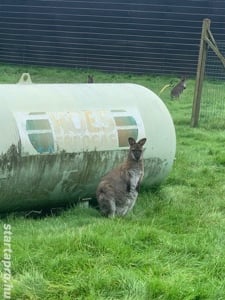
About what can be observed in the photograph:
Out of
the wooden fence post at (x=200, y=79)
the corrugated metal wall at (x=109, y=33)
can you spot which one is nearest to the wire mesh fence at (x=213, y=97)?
the wooden fence post at (x=200, y=79)

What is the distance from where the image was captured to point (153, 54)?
2000cm

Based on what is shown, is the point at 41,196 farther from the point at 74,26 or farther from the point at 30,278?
the point at 74,26

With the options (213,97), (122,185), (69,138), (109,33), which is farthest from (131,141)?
(109,33)

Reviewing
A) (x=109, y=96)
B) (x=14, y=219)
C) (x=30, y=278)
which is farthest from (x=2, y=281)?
(x=109, y=96)

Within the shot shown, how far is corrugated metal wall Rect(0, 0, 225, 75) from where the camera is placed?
64.7ft

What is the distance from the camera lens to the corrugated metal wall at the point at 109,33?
19.7 metres

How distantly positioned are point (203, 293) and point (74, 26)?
17.4 metres

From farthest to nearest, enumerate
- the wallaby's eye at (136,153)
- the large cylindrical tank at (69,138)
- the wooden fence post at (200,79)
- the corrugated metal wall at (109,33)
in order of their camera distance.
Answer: the corrugated metal wall at (109,33) → the wooden fence post at (200,79) → the wallaby's eye at (136,153) → the large cylindrical tank at (69,138)

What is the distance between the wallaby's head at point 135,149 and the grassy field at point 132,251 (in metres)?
0.54

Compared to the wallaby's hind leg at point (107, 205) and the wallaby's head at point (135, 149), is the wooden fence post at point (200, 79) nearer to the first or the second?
the wallaby's head at point (135, 149)

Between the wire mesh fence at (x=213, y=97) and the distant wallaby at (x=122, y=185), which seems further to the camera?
the wire mesh fence at (x=213, y=97)
